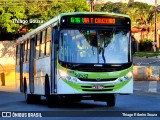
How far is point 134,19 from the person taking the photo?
97.5 m

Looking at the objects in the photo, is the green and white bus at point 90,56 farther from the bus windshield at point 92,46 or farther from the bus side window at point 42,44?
the bus side window at point 42,44

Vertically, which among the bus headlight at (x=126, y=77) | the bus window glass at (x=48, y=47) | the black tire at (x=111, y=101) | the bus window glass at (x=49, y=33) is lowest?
the black tire at (x=111, y=101)

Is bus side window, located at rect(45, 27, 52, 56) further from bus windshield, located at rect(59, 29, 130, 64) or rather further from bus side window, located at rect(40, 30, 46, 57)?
bus windshield, located at rect(59, 29, 130, 64)

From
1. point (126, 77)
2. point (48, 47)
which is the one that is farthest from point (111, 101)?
point (48, 47)

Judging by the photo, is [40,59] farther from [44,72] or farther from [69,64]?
[69,64]

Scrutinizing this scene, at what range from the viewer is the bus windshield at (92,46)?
18234 mm

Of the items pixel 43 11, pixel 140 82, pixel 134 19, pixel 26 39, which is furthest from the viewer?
pixel 134 19

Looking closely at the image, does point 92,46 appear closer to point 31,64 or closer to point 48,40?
point 48,40

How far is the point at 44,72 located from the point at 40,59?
95 cm

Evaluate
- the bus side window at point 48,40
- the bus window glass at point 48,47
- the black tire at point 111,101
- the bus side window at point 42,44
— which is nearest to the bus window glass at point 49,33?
the bus side window at point 48,40

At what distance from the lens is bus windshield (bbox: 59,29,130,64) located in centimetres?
1823

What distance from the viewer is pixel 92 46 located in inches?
723

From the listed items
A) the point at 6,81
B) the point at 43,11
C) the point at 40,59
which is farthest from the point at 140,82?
the point at 40,59

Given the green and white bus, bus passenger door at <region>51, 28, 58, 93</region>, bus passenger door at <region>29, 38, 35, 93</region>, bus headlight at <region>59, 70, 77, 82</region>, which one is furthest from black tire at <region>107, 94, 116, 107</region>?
bus passenger door at <region>29, 38, 35, 93</region>
